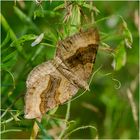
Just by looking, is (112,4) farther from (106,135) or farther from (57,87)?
(57,87)

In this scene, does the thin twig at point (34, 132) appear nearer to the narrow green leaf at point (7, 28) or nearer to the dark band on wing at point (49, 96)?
the dark band on wing at point (49, 96)

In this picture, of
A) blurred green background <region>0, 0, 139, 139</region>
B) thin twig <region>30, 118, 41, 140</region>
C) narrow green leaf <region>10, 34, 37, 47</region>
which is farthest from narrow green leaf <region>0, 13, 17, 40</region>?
thin twig <region>30, 118, 41, 140</region>

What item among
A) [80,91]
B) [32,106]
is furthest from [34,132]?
[80,91]

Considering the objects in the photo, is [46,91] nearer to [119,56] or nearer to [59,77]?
[59,77]

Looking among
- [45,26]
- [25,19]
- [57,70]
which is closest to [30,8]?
[25,19]

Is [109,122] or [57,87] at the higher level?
[57,87]

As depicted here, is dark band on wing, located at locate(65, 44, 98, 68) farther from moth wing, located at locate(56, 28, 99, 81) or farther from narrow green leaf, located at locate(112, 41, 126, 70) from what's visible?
narrow green leaf, located at locate(112, 41, 126, 70)

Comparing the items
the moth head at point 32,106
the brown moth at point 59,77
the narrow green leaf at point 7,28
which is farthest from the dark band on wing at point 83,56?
the narrow green leaf at point 7,28
